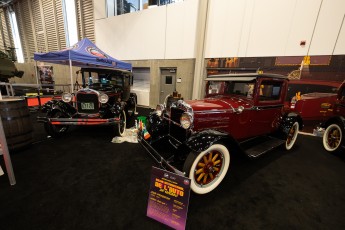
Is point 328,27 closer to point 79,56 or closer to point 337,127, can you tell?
point 337,127

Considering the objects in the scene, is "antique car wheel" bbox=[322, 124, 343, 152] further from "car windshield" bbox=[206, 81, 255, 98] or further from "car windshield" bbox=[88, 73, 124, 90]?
"car windshield" bbox=[88, 73, 124, 90]

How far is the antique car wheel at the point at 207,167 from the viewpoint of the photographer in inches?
69.1

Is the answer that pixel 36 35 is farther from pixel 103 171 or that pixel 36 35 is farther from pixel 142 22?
pixel 103 171

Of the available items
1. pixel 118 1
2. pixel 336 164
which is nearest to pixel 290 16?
pixel 336 164

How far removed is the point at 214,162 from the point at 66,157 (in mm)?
2733

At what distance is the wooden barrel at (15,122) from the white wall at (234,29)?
572 cm

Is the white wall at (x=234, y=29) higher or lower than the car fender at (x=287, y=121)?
higher

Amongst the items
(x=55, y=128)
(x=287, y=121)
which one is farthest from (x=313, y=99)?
(x=55, y=128)

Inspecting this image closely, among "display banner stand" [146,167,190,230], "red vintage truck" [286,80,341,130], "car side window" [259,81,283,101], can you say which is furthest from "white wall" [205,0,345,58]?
"display banner stand" [146,167,190,230]

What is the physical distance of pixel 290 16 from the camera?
454 centimetres

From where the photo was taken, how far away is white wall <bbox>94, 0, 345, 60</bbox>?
13.8ft

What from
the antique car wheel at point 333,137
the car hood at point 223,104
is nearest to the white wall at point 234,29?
the antique car wheel at point 333,137

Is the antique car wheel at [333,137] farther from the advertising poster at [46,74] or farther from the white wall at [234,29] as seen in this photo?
the advertising poster at [46,74]

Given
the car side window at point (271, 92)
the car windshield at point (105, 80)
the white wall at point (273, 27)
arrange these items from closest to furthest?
the car side window at point (271, 92) → the white wall at point (273, 27) → the car windshield at point (105, 80)
